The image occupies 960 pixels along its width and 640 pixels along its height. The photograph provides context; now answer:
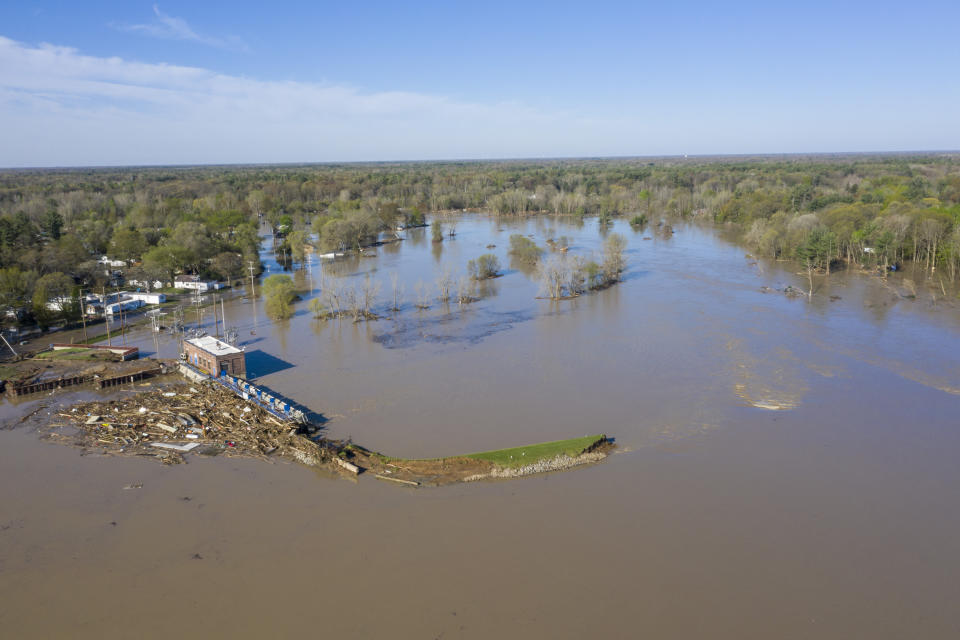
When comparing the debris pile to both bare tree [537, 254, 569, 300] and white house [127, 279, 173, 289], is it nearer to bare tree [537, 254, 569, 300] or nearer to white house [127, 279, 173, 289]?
white house [127, 279, 173, 289]

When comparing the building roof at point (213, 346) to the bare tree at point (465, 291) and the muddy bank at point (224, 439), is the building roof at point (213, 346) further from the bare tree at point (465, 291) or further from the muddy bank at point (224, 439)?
the bare tree at point (465, 291)

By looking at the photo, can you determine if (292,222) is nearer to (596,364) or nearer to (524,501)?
(596,364)

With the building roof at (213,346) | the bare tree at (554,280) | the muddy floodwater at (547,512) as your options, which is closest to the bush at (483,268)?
the bare tree at (554,280)

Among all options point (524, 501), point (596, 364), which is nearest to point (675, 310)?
point (596, 364)

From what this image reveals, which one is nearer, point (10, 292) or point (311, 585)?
point (311, 585)

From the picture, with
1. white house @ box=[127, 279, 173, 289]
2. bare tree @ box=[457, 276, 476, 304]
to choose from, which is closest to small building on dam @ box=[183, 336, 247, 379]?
bare tree @ box=[457, 276, 476, 304]

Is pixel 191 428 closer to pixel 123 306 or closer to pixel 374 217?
pixel 123 306
